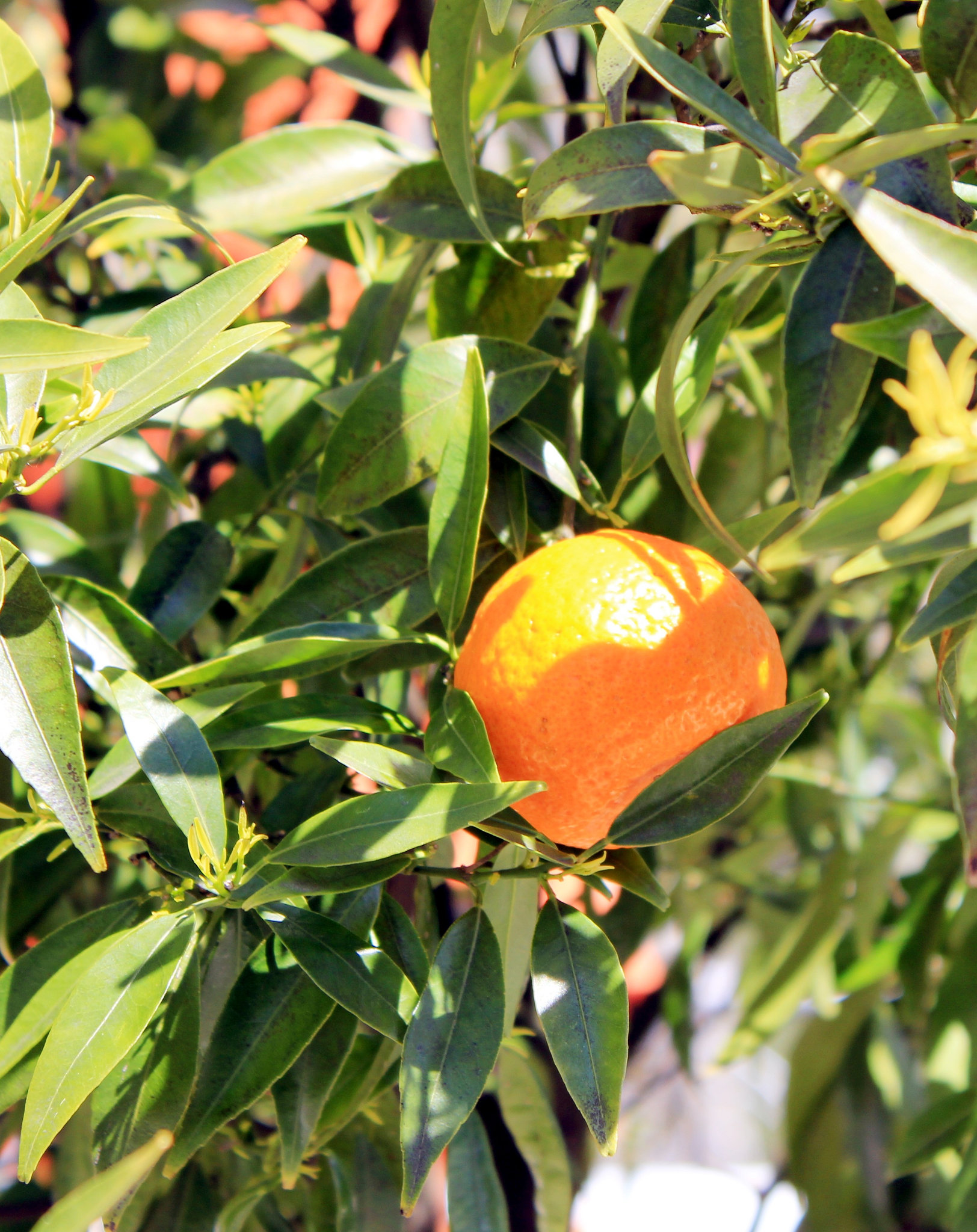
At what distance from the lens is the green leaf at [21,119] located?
406 millimetres

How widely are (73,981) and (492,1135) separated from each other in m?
0.51

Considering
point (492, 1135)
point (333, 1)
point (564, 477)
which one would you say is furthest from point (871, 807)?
point (333, 1)

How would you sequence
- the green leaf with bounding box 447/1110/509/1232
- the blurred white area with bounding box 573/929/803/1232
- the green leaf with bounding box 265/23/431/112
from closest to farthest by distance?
the green leaf with bounding box 447/1110/509/1232
the green leaf with bounding box 265/23/431/112
the blurred white area with bounding box 573/929/803/1232

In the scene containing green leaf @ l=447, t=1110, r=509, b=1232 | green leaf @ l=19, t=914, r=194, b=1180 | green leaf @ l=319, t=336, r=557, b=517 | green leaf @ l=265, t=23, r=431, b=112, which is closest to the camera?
green leaf @ l=19, t=914, r=194, b=1180

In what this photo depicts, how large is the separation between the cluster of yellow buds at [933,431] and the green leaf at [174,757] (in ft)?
0.81

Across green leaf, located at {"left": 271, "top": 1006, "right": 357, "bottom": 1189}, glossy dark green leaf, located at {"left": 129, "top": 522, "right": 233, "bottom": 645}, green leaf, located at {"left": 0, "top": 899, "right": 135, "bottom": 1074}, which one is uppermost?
glossy dark green leaf, located at {"left": 129, "top": 522, "right": 233, "bottom": 645}

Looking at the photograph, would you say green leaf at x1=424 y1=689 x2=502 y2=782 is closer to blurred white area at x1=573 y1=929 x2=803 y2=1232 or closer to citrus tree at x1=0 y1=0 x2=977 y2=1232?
→ citrus tree at x1=0 y1=0 x2=977 y2=1232

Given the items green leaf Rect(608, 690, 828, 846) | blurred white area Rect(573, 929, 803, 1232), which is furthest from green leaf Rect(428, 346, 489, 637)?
blurred white area Rect(573, 929, 803, 1232)

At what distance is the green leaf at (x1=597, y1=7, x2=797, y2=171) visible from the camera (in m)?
0.29

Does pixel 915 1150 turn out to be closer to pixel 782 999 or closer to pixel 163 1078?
pixel 782 999

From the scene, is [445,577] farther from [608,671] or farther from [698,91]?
[698,91]

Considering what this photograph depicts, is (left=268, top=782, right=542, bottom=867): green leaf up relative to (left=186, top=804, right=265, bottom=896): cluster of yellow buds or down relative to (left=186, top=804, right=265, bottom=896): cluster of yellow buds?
up

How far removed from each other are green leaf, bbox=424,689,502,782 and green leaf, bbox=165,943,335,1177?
11 cm

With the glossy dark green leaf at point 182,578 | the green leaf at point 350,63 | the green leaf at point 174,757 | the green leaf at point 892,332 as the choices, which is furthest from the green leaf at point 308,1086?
the green leaf at point 350,63
